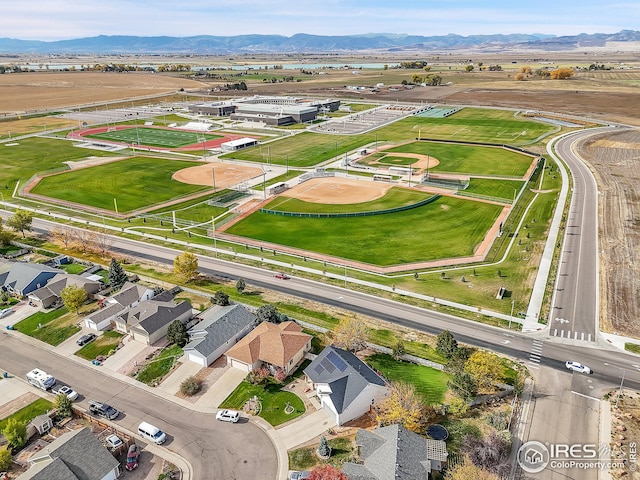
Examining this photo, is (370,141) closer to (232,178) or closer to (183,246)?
(232,178)

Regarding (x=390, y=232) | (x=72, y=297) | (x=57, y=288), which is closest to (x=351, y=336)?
(x=72, y=297)

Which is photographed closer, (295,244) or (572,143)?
(295,244)

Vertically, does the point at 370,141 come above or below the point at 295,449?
above

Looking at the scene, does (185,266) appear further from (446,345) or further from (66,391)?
(446,345)

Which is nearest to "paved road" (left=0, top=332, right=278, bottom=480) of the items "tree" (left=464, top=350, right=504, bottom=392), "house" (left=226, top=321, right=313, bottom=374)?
"house" (left=226, top=321, right=313, bottom=374)

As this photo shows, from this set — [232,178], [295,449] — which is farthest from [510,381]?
→ [232,178]

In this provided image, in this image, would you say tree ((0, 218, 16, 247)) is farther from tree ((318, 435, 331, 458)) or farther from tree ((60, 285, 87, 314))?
tree ((318, 435, 331, 458))
